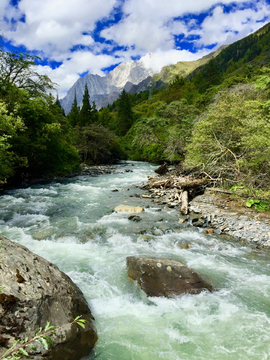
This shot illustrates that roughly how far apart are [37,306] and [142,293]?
2.46 meters

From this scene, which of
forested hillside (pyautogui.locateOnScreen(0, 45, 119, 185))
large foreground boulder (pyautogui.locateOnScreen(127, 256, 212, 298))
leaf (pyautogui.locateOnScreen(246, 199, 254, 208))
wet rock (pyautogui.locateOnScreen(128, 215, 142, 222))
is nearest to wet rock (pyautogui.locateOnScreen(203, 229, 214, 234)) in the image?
leaf (pyautogui.locateOnScreen(246, 199, 254, 208))

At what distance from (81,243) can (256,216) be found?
22.6 feet

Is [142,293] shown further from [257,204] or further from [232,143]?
[232,143]

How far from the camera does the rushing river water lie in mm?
3410

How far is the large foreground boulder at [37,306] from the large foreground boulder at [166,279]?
1.52 meters

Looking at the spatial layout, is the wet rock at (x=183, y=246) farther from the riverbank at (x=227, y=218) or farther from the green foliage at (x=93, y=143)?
the green foliage at (x=93, y=143)

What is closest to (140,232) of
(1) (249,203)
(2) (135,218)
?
(2) (135,218)

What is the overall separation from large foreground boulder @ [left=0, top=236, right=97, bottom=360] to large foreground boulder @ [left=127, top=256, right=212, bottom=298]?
4.98 ft

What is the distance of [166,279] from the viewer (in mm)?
4602

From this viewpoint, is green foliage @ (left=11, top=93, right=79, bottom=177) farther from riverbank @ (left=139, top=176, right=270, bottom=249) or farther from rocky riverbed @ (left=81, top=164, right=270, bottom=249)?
riverbank @ (left=139, top=176, right=270, bottom=249)

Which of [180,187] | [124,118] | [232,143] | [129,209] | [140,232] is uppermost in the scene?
[124,118]

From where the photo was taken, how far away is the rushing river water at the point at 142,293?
3.41m

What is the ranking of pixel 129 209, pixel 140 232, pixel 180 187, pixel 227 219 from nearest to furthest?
pixel 140 232 < pixel 227 219 < pixel 129 209 < pixel 180 187

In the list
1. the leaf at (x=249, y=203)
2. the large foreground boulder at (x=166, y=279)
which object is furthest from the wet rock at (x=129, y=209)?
the large foreground boulder at (x=166, y=279)
